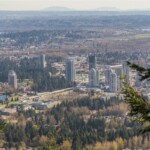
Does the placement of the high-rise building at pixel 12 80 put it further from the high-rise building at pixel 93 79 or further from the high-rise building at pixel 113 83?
the high-rise building at pixel 113 83

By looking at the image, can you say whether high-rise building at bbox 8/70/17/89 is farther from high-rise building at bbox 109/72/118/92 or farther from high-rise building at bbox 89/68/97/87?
high-rise building at bbox 109/72/118/92

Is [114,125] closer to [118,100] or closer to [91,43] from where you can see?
[118,100]

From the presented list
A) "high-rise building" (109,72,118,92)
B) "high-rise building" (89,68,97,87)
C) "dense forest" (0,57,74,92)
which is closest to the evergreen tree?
"high-rise building" (109,72,118,92)

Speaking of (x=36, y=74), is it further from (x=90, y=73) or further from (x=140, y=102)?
(x=140, y=102)

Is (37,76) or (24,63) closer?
(37,76)

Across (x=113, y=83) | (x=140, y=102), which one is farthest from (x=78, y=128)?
(x=140, y=102)

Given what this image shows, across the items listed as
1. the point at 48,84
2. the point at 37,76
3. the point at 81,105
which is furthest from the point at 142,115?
the point at 37,76
